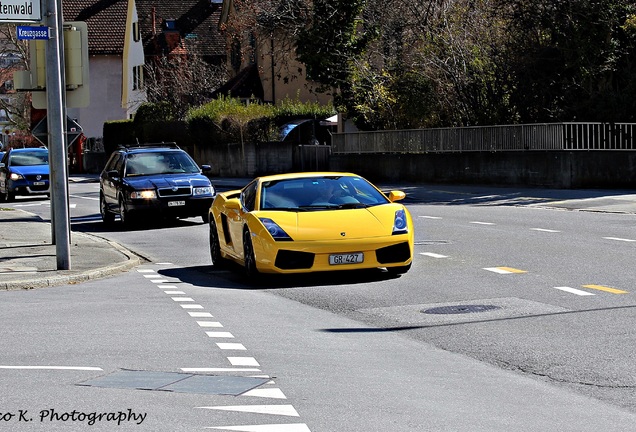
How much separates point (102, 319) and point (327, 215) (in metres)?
4.15

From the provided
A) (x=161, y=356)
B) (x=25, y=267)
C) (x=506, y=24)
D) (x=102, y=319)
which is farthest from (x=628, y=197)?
(x=161, y=356)

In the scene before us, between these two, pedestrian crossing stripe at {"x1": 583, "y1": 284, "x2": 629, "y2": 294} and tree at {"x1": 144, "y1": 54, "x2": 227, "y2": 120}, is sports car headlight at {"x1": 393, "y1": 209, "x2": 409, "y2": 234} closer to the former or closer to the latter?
pedestrian crossing stripe at {"x1": 583, "y1": 284, "x2": 629, "y2": 294}

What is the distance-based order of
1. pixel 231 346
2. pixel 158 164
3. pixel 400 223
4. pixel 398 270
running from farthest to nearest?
pixel 158 164
pixel 398 270
pixel 400 223
pixel 231 346

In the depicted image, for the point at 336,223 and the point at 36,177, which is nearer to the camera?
the point at 336,223

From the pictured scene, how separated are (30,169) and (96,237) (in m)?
18.2

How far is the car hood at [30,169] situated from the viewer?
41750mm

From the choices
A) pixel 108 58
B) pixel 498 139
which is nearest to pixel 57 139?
pixel 498 139

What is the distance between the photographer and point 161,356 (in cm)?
1002

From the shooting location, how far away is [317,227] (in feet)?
51.0

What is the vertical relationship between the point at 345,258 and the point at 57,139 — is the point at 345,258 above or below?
below

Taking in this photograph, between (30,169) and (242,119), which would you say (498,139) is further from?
(242,119)

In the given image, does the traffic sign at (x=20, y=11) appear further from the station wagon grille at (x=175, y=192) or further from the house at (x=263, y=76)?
the house at (x=263, y=76)

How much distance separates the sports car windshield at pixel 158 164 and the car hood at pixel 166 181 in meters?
0.45

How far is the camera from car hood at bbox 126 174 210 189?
27.4 m
